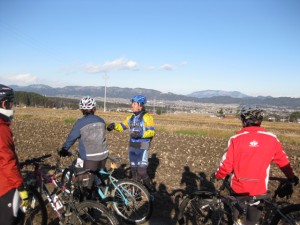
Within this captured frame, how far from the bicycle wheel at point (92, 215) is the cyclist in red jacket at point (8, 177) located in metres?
1.08

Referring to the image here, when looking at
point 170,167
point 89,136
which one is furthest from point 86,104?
point 170,167

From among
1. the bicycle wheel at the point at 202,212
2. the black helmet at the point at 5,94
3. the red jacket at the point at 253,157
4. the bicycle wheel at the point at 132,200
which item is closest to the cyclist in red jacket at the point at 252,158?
the red jacket at the point at 253,157

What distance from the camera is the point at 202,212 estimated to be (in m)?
5.17

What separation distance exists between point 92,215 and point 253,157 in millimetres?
2695

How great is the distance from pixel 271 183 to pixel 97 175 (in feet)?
23.7

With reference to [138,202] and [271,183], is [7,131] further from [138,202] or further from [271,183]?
[271,183]

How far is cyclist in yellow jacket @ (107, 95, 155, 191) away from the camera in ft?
22.2

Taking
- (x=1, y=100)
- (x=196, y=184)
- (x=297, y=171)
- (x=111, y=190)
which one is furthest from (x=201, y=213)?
(x=297, y=171)

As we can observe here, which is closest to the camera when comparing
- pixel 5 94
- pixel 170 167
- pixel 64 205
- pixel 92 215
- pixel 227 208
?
pixel 5 94

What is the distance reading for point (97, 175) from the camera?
577 cm

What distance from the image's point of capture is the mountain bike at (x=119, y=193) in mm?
5598

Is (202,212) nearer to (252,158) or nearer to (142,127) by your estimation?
(252,158)

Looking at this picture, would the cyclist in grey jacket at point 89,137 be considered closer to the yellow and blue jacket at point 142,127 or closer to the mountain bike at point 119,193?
the mountain bike at point 119,193

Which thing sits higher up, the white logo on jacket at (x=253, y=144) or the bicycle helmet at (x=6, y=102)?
the bicycle helmet at (x=6, y=102)
